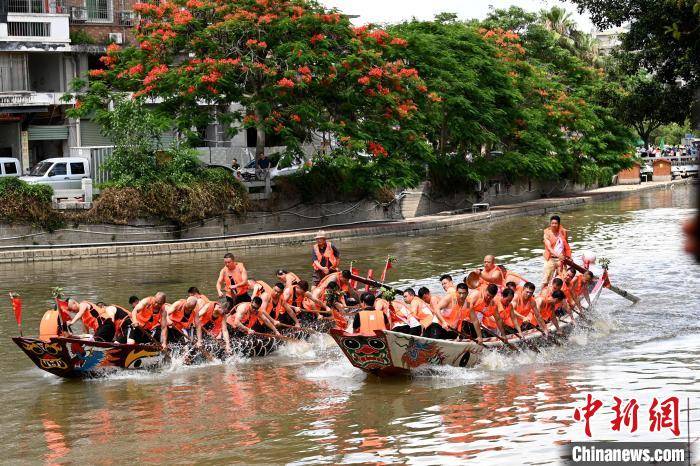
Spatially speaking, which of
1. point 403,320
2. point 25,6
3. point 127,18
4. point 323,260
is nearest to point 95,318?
point 403,320

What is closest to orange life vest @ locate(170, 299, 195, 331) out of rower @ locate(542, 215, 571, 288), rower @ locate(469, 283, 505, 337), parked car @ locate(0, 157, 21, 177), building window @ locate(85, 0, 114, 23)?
rower @ locate(469, 283, 505, 337)

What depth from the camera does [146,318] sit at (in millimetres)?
18812

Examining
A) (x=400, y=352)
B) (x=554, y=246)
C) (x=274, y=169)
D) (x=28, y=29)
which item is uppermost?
(x=28, y=29)

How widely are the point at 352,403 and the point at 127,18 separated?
37.2 meters

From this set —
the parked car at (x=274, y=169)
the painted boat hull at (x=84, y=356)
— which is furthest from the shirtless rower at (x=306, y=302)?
the parked car at (x=274, y=169)

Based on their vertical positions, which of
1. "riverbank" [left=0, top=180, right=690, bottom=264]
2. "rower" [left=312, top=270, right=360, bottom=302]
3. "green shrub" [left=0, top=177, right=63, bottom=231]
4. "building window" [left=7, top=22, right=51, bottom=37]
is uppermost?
"building window" [left=7, top=22, right=51, bottom=37]

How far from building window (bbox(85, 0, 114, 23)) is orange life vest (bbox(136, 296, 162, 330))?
108 ft

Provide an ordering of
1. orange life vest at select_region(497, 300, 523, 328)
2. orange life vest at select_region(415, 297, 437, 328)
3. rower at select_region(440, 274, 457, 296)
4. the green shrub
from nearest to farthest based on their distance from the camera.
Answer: orange life vest at select_region(415, 297, 437, 328)
rower at select_region(440, 274, 457, 296)
orange life vest at select_region(497, 300, 523, 328)
the green shrub

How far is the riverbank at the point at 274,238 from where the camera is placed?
109ft

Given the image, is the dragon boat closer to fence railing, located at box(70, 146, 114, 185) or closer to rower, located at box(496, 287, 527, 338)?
rower, located at box(496, 287, 527, 338)

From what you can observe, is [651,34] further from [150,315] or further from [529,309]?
[150,315]

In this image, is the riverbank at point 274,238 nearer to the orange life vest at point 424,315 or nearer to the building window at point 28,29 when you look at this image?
the building window at point 28,29

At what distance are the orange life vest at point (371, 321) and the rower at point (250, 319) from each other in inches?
122

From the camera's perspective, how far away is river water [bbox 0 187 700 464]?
13789mm
